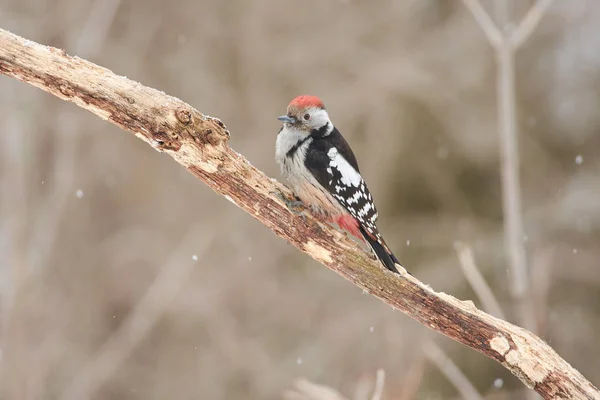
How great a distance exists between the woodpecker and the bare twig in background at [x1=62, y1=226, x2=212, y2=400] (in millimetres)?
4123

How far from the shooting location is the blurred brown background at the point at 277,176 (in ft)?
25.5

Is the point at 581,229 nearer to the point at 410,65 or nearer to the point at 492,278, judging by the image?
the point at 492,278

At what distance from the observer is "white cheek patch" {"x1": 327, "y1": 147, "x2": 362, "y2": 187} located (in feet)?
12.2

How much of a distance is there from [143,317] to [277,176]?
85.5 inches

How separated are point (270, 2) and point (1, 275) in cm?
412

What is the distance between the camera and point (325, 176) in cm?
367

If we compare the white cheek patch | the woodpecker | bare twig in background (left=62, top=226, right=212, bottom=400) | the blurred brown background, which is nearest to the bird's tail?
the woodpecker

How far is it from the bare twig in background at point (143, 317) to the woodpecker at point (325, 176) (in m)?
4.12

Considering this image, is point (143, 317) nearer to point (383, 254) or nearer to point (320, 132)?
point (320, 132)

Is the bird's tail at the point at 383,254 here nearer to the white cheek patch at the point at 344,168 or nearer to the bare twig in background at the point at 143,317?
the white cheek patch at the point at 344,168

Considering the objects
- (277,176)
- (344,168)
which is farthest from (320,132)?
(277,176)

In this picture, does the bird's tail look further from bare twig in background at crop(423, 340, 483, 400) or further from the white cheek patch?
bare twig in background at crop(423, 340, 483, 400)

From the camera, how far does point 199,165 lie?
3184mm

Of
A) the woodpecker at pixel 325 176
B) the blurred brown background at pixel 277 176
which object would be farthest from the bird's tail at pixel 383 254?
the blurred brown background at pixel 277 176
